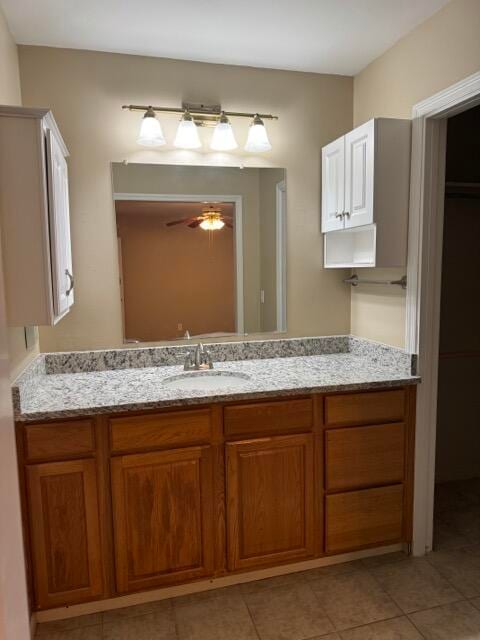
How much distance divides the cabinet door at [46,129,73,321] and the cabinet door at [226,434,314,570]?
0.91 meters

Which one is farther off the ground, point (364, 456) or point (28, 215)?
point (28, 215)

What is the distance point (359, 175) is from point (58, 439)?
5.69 ft

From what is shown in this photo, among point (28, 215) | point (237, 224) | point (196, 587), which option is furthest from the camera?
point (237, 224)

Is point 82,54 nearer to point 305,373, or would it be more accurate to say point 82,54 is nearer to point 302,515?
point 305,373

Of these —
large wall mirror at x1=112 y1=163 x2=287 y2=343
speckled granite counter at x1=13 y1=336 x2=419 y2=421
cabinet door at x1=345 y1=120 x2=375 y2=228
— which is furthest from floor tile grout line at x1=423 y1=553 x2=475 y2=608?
cabinet door at x1=345 y1=120 x2=375 y2=228

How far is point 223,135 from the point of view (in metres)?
2.32

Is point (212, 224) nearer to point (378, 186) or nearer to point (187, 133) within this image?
point (187, 133)

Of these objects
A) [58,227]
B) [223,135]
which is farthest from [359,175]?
[58,227]

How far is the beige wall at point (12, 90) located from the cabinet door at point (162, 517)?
1.83 ft

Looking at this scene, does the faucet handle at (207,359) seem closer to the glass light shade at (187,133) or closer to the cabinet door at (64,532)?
the cabinet door at (64,532)

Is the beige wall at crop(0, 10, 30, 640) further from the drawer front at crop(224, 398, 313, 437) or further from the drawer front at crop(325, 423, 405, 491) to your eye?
the drawer front at crop(325, 423, 405, 491)

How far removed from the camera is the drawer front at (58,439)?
1731 mm

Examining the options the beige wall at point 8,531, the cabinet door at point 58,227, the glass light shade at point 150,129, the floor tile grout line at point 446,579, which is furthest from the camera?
the glass light shade at point 150,129

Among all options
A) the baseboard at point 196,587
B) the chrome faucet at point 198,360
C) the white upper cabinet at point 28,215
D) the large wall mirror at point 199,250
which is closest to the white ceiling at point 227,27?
the large wall mirror at point 199,250
